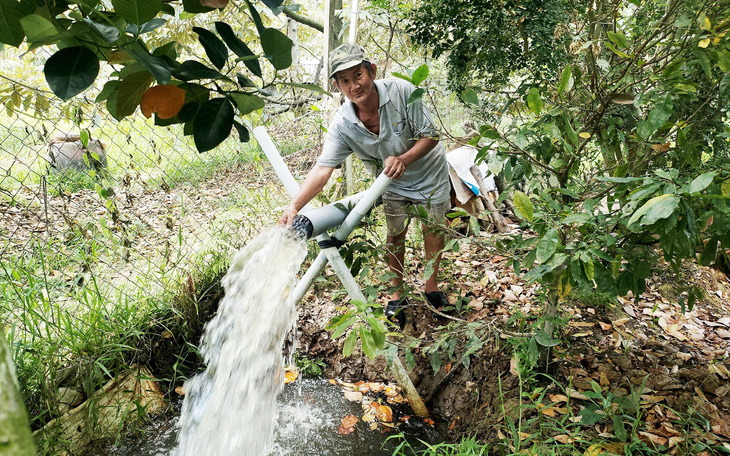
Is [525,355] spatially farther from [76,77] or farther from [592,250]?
[76,77]

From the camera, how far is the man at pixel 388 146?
2248 millimetres

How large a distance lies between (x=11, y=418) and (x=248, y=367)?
90.3 inches

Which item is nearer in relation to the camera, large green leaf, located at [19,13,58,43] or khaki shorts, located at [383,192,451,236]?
large green leaf, located at [19,13,58,43]

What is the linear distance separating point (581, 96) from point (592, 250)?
81 centimetres

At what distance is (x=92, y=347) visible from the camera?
2.21m

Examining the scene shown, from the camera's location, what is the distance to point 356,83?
7.58 feet

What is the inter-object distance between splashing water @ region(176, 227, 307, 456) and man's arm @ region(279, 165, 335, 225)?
3.7 inches

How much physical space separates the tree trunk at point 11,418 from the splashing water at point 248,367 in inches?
71.8

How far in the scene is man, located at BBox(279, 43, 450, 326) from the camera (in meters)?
2.25

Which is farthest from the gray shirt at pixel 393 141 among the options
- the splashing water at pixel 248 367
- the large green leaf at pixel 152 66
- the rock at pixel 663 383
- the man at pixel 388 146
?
the large green leaf at pixel 152 66

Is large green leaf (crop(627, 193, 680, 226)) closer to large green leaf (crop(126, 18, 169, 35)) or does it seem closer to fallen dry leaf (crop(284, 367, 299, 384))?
large green leaf (crop(126, 18, 169, 35))

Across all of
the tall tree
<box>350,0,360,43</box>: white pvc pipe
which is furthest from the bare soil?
<box>350,0,360,43</box>: white pvc pipe

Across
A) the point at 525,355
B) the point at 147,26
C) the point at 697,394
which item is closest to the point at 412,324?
the point at 525,355

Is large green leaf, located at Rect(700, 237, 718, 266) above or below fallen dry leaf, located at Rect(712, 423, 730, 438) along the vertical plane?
above
